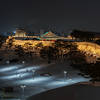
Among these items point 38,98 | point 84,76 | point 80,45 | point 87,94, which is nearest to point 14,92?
point 38,98

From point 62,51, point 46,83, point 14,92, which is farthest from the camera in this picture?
point 62,51

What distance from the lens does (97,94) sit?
21.0 ft

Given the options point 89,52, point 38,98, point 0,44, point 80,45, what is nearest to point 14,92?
point 38,98

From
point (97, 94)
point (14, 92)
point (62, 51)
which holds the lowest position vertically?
point (14, 92)

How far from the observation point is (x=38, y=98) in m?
6.78

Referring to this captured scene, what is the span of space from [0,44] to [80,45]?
13154 millimetres

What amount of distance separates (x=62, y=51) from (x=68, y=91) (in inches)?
736

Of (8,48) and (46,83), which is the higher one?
(8,48)

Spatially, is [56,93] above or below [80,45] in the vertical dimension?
below

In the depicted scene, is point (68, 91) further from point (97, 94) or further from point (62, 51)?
point (62, 51)

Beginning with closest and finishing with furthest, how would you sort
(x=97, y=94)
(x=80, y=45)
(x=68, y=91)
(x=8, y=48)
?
(x=97, y=94), (x=68, y=91), (x=80, y=45), (x=8, y=48)

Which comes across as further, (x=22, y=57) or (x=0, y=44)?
(x=0, y=44)

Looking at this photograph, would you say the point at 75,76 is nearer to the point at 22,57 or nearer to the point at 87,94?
the point at 87,94

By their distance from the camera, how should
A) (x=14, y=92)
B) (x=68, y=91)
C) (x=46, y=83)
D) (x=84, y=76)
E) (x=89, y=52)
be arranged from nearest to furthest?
1. (x=68, y=91)
2. (x=14, y=92)
3. (x=46, y=83)
4. (x=84, y=76)
5. (x=89, y=52)
